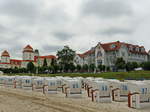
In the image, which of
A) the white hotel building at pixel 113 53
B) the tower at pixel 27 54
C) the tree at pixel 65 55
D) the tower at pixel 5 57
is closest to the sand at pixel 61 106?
the white hotel building at pixel 113 53

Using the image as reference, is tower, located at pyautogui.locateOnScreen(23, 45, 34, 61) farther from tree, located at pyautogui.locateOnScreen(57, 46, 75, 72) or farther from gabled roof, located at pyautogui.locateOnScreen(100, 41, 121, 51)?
gabled roof, located at pyautogui.locateOnScreen(100, 41, 121, 51)

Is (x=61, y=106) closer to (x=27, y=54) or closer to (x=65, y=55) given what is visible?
(x=65, y=55)

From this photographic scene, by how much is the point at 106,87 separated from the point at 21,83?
17.5 m

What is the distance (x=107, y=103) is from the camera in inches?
647

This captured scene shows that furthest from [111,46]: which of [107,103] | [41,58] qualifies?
[41,58]

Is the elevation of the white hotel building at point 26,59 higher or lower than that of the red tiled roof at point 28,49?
lower

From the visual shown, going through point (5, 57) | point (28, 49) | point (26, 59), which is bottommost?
point (26, 59)

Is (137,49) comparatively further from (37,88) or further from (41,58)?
(41,58)

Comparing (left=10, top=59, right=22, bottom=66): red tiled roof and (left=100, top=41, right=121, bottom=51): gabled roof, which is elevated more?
(left=100, top=41, right=121, bottom=51): gabled roof

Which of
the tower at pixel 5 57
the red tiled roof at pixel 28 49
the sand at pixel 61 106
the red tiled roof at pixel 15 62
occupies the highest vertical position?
the red tiled roof at pixel 28 49

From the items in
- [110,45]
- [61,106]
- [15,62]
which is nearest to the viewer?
[61,106]

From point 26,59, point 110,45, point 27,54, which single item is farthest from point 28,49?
point 110,45

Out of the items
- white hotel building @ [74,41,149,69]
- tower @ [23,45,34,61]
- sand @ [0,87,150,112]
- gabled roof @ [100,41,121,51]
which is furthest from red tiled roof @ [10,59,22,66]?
sand @ [0,87,150,112]

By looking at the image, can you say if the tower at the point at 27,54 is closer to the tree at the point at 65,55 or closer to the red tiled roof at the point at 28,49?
the red tiled roof at the point at 28,49
